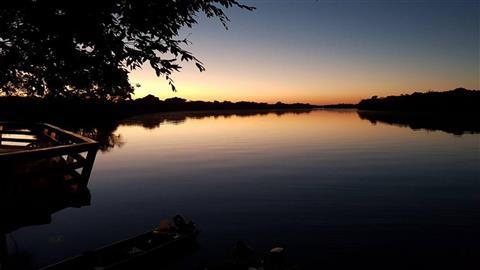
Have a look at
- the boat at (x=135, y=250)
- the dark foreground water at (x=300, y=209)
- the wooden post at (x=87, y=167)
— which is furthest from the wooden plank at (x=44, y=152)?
the dark foreground water at (x=300, y=209)

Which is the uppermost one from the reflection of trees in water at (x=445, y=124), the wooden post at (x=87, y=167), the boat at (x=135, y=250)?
the wooden post at (x=87, y=167)

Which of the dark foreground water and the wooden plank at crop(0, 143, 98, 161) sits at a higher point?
the wooden plank at crop(0, 143, 98, 161)

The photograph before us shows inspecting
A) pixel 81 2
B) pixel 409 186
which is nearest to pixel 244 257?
pixel 81 2

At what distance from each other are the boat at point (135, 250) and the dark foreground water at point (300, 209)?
122 cm

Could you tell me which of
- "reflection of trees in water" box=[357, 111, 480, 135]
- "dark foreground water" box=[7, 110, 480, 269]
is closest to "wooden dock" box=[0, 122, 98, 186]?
"dark foreground water" box=[7, 110, 480, 269]

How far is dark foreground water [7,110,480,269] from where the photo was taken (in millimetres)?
20281

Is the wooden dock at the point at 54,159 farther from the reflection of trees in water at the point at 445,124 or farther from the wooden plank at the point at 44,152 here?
the reflection of trees in water at the point at 445,124

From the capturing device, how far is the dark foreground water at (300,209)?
20.3 m

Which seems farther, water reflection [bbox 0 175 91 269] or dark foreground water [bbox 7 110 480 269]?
dark foreground water [bbox 7 110 480 269]

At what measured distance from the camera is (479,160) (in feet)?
159

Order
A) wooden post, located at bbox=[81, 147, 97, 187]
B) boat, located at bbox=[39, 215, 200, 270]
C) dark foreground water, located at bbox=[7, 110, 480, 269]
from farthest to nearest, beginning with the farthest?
dark foreground water, located at bbox=[7, 110, 480, 269] → boat, located at bbox=[39, 215, 200, 270] → wooden post, located at bbox=[81, 147, 97, 187]

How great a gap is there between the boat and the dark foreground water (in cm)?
122

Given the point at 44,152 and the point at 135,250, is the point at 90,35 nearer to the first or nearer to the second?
the point at 44,152

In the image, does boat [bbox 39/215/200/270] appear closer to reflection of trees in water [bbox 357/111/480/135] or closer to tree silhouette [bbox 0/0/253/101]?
tree silhouette [bbox 0/0/253/101]
